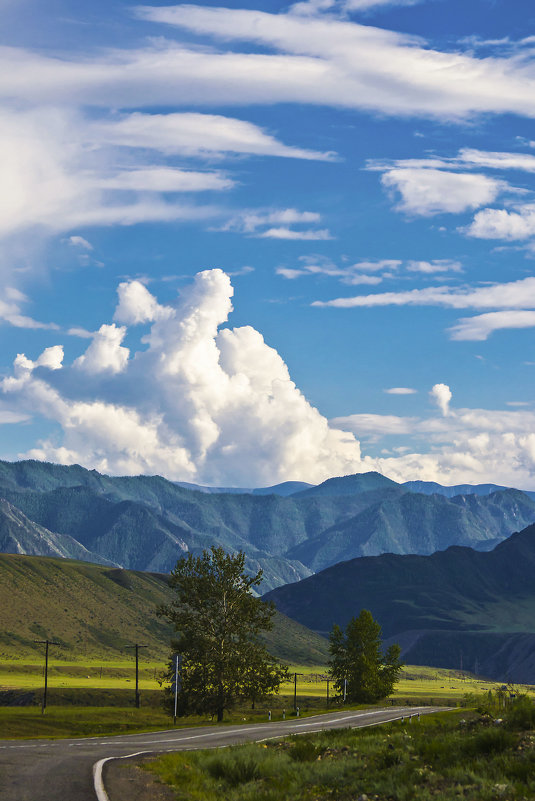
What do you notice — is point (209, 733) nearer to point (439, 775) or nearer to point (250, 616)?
point (439, 775)

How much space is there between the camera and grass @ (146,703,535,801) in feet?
63.2

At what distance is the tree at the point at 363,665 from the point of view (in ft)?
345

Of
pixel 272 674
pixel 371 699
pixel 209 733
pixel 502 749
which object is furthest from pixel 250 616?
pixel 502 749

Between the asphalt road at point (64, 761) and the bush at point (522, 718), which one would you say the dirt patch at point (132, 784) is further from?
the bush at point (522, 718)

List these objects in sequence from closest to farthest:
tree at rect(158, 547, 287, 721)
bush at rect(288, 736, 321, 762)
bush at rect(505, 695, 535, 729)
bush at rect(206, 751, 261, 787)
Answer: bush at rect(206, 751, 261, 787) < bush at rect(505, 695, 535, 729) < bush at rect(288, 736, 321, 762) < tree at rect(158, 547, 287, 721)

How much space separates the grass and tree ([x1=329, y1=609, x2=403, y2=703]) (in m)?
81.4

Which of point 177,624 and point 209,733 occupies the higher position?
point 177,624

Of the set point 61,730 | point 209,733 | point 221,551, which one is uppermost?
point 221,551

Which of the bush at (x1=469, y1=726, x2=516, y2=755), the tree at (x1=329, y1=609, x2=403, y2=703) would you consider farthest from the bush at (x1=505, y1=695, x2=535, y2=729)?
the tree at (x1=329, y1=609, x2=403, y2=703)

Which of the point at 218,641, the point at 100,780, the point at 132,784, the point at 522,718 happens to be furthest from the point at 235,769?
the point at 218,641

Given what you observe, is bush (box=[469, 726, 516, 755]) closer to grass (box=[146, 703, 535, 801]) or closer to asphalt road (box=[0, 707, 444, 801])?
grass (box=[146, 703, 535, 801])

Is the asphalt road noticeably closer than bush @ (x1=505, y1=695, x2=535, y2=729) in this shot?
Yes

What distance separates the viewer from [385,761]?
74.3 feet

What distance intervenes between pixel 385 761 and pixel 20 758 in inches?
411
